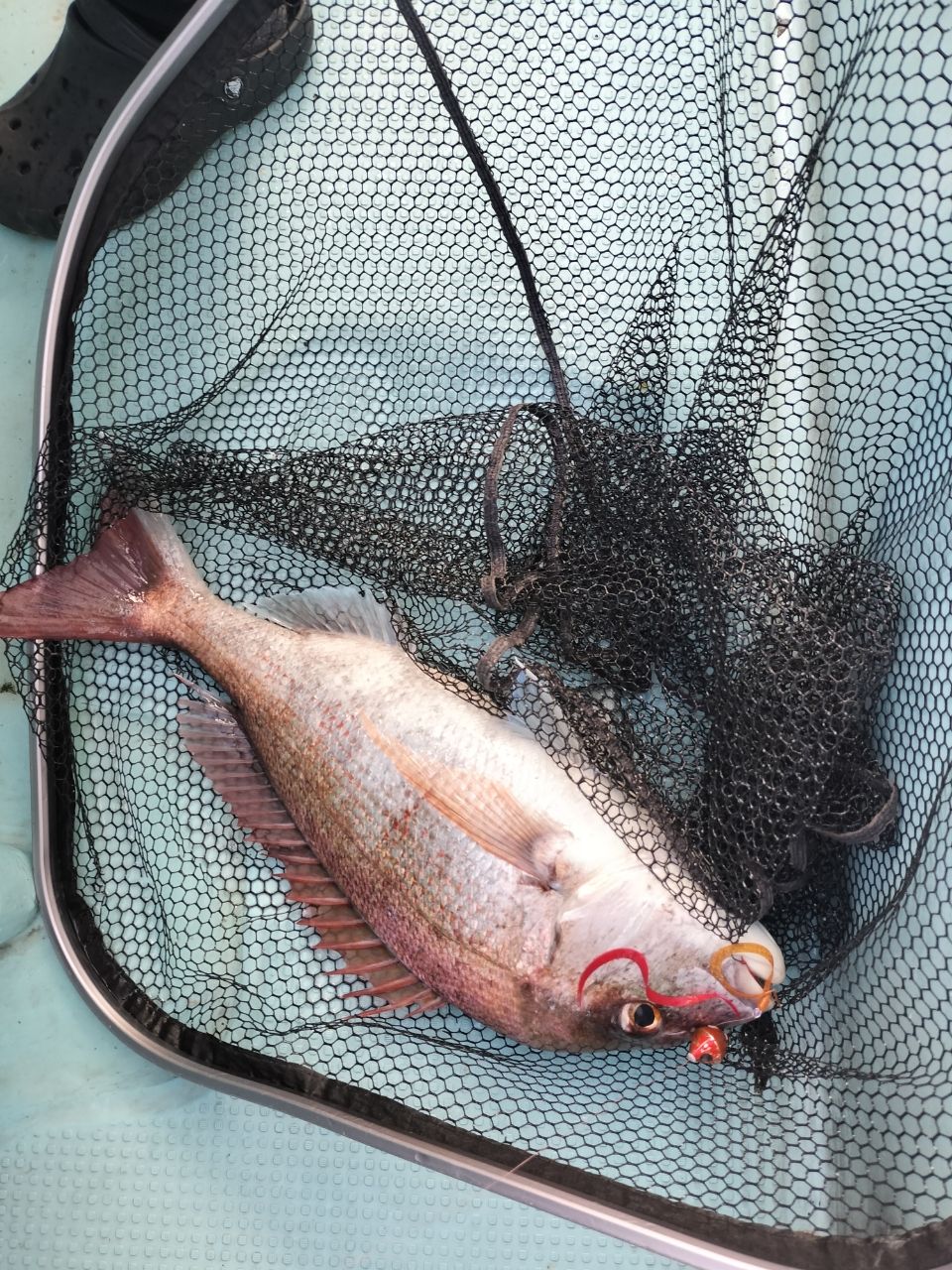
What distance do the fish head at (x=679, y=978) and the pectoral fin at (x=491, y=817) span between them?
157 mm

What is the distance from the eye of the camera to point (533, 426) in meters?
1.79

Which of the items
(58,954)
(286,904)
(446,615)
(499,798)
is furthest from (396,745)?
(58,954)

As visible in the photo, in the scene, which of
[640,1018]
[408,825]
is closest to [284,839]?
[408,825]

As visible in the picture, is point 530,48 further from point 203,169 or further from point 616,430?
point 616,430

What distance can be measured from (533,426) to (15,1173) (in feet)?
6.23

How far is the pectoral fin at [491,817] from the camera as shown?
5.21ft

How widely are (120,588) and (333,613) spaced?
42cm

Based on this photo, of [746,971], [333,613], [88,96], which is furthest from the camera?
[88,96]

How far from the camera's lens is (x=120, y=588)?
72.5 inches

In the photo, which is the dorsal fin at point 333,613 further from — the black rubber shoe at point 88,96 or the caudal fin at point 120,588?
the black rubber shoe at point 88,96

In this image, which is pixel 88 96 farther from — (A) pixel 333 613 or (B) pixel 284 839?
(B) pixel 284 839

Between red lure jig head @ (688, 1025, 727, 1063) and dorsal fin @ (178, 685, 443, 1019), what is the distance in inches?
20.9

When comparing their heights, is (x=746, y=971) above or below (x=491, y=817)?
below

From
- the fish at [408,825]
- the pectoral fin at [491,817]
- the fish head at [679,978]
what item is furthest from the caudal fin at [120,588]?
the fish head at [679,978]
